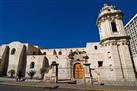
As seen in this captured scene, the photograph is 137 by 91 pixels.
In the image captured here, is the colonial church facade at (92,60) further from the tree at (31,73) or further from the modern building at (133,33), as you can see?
the modern building at (133,33)

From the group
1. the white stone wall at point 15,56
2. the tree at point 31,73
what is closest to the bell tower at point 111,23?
the tree at point 31,73

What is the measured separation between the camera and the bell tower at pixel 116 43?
69.5ft

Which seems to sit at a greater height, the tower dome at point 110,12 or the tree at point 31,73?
the tower dome at point 110,12

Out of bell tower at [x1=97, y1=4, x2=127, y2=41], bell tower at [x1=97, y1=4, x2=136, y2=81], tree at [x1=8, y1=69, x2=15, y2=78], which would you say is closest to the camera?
bell tower at [x1=97, y1=4, x2=136, y2=81]

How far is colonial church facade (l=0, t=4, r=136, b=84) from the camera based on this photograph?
21038mm

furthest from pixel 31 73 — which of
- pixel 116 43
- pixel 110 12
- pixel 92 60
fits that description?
pixel 110 12

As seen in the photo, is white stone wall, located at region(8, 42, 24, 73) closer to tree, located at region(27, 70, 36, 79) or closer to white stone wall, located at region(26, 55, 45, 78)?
white stone wall, located at region(26, 55, 45, 78)

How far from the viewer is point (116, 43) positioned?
914 inches

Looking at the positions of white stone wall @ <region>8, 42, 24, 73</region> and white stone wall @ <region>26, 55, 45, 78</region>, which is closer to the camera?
white stone wall @ <region>26, 55, 45, 78</region>

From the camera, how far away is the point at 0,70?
102 feet

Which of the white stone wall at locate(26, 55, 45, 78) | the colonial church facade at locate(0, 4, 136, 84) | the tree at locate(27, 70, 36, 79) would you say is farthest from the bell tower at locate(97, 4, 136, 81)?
the tree at locate(27, 70, 36, 79)

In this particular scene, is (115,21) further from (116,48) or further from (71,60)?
(71,60)

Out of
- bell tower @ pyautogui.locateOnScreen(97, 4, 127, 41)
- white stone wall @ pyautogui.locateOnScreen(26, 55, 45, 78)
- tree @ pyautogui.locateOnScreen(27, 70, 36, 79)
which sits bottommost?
tree @ pyautogui.locateOnScreen(27, 70, 36, 79)

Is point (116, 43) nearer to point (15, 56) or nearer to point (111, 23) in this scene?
point (111, 23)
